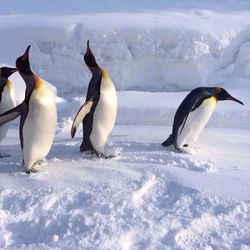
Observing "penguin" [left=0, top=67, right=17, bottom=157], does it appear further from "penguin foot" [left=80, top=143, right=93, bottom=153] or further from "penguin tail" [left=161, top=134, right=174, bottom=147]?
"penguin tail" [left=161, top=134, right=174, bottom=147]

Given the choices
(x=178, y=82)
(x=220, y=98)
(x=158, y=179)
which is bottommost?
(x=178, y=82)

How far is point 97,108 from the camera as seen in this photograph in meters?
3.28

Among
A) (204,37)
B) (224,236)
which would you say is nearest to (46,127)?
(224,236)

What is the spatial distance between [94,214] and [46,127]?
79cm

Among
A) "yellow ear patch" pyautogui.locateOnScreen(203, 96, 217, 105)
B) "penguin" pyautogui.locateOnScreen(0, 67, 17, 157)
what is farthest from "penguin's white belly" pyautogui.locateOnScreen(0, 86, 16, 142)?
"yellow ear patch" pyautogui.locateOnScreen(203, 96, 217, 105)

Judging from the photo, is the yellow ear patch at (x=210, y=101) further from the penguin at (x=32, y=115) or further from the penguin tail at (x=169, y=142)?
the penguin at (x=32, y=115)

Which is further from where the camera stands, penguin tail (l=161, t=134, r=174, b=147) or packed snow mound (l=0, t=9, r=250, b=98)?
packed snow mound (l=0, t=9, r=250, b=98)

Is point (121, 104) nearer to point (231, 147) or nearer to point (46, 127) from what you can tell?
point (231, 147)

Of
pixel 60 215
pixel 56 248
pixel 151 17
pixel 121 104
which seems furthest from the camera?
pixel 151 17

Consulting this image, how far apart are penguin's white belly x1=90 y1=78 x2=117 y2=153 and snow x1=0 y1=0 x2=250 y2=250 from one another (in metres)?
0.12

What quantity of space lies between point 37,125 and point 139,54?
3.64m

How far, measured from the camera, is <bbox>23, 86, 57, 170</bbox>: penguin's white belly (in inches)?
117

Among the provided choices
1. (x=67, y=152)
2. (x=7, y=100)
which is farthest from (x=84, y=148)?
(x=7, y=100)

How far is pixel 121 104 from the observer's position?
504 centimetres
